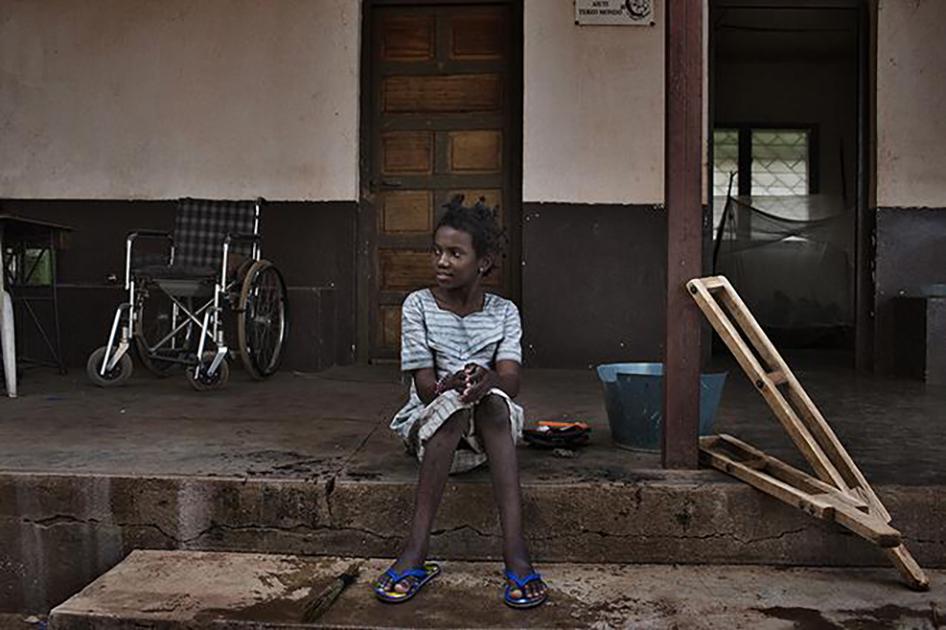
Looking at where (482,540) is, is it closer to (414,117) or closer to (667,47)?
(667,47)

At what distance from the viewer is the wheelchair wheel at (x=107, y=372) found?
5.03 meters

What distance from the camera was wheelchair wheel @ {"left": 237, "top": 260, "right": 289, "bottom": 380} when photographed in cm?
499

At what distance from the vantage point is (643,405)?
3.44m

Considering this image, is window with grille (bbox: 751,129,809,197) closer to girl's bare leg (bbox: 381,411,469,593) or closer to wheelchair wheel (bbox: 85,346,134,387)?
wheelchair wheel (bbox: 85,346,134,387)

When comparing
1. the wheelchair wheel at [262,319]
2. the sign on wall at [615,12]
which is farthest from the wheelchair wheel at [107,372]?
the sign on wall at [615,12]

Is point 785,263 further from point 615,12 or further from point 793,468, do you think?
Answer: point 793,468

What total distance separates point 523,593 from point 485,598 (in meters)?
0.13

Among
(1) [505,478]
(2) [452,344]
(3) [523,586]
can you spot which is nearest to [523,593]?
(3) [523,586]

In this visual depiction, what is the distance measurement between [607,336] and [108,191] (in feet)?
10.8

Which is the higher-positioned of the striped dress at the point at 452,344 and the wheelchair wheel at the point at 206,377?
the striped dress at the point at 452,344

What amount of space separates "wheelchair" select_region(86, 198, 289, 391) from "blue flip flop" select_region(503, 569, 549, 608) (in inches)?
104

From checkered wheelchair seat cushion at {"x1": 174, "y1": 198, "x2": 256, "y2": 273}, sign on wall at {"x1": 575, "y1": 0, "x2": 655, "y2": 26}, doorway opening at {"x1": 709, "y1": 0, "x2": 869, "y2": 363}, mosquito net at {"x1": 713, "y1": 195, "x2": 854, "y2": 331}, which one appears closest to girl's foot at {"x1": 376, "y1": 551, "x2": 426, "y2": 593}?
checkered wheelchair seat cushion at {"x1": 174, "y1": 198, "x2": 256, "y2": 273}

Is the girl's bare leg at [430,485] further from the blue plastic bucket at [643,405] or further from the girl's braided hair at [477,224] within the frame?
the blue plastic bucket at [643,405]

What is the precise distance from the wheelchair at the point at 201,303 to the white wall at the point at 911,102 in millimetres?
3813
